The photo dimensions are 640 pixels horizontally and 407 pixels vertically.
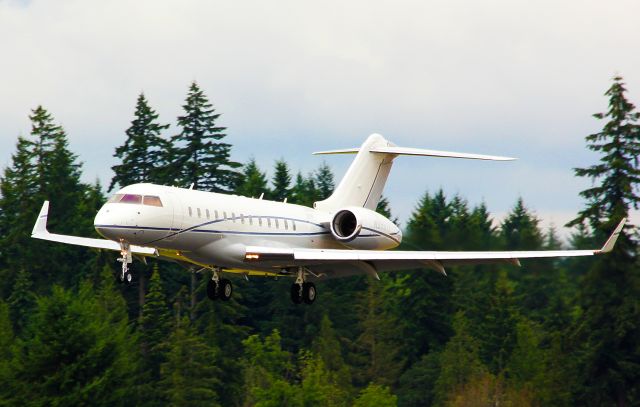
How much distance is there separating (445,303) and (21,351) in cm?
2728

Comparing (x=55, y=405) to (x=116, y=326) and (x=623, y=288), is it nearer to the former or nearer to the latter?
(x=116, y=326)

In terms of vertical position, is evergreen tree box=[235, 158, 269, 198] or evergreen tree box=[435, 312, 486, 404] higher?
evergreen tree box=[235, 158, 269, 198]

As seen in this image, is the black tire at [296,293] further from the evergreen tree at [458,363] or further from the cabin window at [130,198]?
the evergreen tree at [458,363]

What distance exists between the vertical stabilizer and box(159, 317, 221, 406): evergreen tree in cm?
2619

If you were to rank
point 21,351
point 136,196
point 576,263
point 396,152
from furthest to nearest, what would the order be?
point 21,351 → point 576,263 → point 396,152 → point 136,196

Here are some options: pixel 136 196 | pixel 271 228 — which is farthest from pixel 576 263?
pixel 136 196

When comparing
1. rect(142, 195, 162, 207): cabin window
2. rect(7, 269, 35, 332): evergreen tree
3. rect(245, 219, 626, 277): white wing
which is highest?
rect(7, 269, 35, 332): evergreen tree

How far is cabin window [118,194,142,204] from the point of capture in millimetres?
30625

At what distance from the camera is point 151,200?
30.8 m

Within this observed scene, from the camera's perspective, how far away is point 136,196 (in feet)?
101

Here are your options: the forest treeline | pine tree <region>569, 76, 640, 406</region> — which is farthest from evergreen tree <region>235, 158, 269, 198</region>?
pine tree <region>569, 76, 640, 406</region>

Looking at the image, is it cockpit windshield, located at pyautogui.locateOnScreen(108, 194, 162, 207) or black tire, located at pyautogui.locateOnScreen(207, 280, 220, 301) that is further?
black tire, located at pyautogui.locateOnScreen(207, 280, 220, 301)

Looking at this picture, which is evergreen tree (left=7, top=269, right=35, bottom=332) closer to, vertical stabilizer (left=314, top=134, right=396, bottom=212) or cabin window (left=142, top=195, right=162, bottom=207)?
vertical stabilizer (left=314, top=134, right=396, bottom=212)

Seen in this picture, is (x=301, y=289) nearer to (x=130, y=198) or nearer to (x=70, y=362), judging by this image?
(x=130, y=198)
